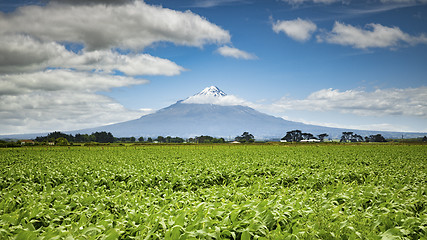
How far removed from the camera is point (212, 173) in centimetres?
1848

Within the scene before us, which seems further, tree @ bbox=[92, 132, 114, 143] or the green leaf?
tree @ bbox=[92, 132, 114, 143]

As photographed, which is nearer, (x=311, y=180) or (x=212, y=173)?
(x=311, y=180)

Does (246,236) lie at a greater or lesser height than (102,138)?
lesser

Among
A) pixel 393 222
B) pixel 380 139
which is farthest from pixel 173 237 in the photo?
pixel 380 139

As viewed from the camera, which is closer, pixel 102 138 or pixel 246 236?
pixel 246 236

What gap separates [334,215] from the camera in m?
6.29

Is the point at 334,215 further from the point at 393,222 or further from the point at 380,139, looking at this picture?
the point at 380,139

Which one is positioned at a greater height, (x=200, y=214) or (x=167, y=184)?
(x=200, y=214)

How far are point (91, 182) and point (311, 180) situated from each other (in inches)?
536

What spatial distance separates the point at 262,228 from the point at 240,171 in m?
15.3

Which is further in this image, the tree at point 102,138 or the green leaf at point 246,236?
the tree at point 102,138

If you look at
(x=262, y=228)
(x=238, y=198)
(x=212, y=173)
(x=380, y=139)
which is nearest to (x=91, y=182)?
(x=212, y=173)

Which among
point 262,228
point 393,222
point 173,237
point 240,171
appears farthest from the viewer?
point 240,171

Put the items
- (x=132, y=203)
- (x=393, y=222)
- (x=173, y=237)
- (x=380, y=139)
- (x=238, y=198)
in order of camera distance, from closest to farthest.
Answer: (x=173, y=237), (x=393, y=222), (x=132, y=203), (x=238, y=198), (x=380, y=139)
